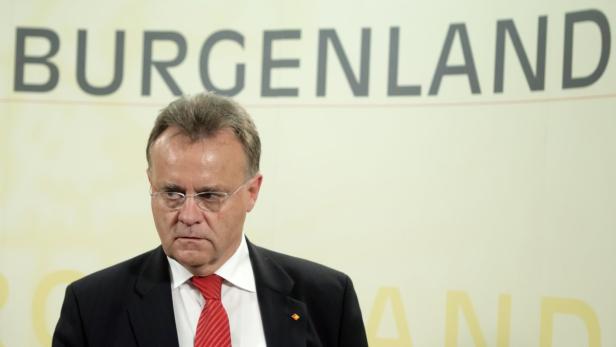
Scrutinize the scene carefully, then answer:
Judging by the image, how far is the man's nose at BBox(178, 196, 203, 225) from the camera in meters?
1.70

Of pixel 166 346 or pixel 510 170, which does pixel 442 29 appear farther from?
pixel 166 346

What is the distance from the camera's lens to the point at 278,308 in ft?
6.02

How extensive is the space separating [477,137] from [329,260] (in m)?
0.66

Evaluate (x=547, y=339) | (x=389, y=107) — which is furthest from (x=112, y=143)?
(x=547, y=339)

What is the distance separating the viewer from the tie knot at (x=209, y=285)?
177 centimetres

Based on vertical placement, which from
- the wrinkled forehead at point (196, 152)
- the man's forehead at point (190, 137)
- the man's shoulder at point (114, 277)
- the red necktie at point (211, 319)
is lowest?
the red necktie at point (211, 319)

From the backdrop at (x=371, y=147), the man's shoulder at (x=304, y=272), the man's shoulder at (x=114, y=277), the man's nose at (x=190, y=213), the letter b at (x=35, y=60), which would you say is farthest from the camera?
the letter b at (x=35, y=60)

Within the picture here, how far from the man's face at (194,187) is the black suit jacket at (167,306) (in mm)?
117

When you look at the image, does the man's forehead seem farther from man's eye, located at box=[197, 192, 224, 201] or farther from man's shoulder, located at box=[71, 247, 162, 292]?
man's shoulder, located at box=[71, 247, 162, 292]

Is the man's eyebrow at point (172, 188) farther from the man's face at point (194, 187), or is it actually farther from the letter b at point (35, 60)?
the letter b at point (35, 60)

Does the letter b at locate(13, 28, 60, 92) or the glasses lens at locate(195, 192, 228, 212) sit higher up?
the letter b at locate(13, 28, 60, 92)

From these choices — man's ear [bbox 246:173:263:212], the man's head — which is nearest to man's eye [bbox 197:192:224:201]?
the man's head

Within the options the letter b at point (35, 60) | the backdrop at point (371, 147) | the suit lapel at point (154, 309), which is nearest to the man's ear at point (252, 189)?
the suit lapel at point (154, 309)

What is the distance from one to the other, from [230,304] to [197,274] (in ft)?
0.33
